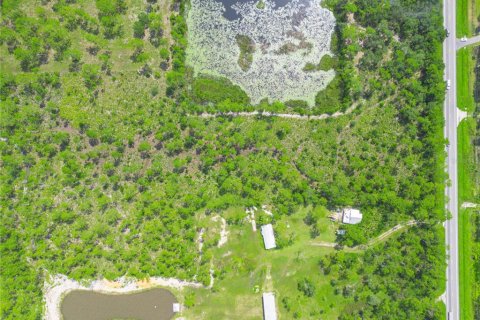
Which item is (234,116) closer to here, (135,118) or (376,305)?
(135,118)

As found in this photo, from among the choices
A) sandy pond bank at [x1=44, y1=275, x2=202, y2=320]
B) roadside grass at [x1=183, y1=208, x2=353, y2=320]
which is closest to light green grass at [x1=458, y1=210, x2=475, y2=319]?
roadside grass at [x1=183, y1=208, x2=353, y2=320]

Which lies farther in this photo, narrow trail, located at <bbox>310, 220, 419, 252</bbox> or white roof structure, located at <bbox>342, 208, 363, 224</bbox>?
narrow trail, located at <bbox>310, 220, 419, 252</bbox>

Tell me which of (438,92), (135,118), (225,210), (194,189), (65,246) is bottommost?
(65,246)

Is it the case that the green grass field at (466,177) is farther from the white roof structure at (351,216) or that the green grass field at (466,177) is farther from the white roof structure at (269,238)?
the white roof structure at (269,238)

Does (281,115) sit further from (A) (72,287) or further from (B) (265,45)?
(A) (72,287)

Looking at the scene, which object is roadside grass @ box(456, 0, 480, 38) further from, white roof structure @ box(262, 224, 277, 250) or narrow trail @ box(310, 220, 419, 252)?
white roof structure @ box(262, 224, 277, 250)

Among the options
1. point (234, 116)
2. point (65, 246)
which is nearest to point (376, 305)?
point (234, 116)
